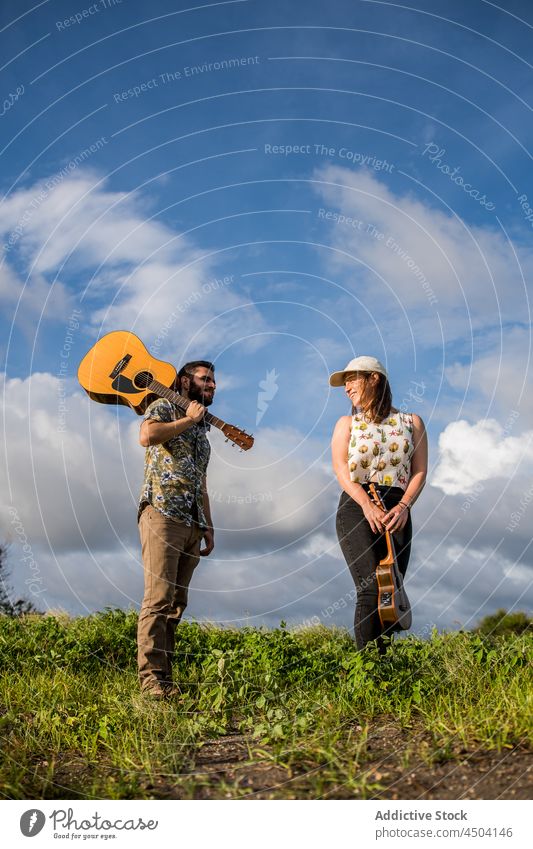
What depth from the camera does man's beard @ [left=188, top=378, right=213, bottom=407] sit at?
759 cm

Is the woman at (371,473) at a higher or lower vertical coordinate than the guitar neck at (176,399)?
Result: lower

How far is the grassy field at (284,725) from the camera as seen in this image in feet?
16.0

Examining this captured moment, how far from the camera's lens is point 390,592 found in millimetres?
6586

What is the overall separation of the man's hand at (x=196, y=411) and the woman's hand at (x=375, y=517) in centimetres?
182

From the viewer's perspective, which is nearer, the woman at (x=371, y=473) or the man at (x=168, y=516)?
the woman at (x=371, y=473)

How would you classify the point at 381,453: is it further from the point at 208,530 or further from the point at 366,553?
the point at 208,530

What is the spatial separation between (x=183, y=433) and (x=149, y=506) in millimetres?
801

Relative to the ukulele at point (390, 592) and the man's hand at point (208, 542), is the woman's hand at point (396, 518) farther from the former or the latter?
the man's hand at point (208, 542)

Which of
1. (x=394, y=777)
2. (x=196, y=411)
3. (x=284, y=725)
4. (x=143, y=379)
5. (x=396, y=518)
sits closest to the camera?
(x=394, y=777)

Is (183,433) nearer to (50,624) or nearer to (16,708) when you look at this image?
(16,708)

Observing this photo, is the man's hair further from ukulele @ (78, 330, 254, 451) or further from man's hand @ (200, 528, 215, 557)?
man's hand @ (200, 528, 215, 557)

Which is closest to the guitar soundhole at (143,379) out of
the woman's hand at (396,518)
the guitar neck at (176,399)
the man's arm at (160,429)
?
the guitar neck at (176,399)

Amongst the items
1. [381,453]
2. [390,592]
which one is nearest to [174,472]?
[381,453]

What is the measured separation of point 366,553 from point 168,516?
6.30ft
